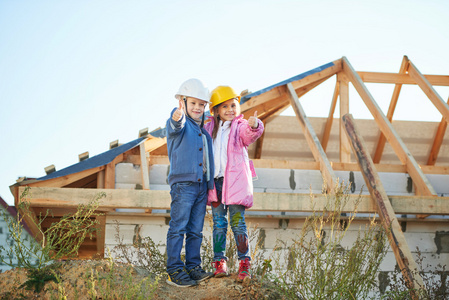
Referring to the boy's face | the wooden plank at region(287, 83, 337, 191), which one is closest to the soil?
the boy's face

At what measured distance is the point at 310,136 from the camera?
267 inches

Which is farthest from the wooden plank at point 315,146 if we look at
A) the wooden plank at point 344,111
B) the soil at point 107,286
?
the soil at point 107,286

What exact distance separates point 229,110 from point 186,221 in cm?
88

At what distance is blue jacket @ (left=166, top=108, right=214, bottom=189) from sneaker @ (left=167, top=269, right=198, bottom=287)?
0.61 metres

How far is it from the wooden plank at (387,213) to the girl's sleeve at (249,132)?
6.43 ft

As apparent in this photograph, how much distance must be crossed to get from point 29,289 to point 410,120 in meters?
9.48

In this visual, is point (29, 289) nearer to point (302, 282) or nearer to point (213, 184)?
point (213, 184)

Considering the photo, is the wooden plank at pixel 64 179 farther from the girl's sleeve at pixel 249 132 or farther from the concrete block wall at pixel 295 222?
the girl's sleeve at pixel 249 132

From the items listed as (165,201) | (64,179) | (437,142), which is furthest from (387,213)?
(437,142)

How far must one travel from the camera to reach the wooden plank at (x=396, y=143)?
6.27 meters

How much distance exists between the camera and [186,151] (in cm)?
354

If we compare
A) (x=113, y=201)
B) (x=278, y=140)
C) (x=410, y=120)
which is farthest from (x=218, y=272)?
(x=410, y=120)

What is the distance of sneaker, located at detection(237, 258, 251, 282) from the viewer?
3.34 meters

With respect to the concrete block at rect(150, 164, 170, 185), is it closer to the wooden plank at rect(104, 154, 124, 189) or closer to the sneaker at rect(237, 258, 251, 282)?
the wooden plank at rect(104, 154, 124, 189)
